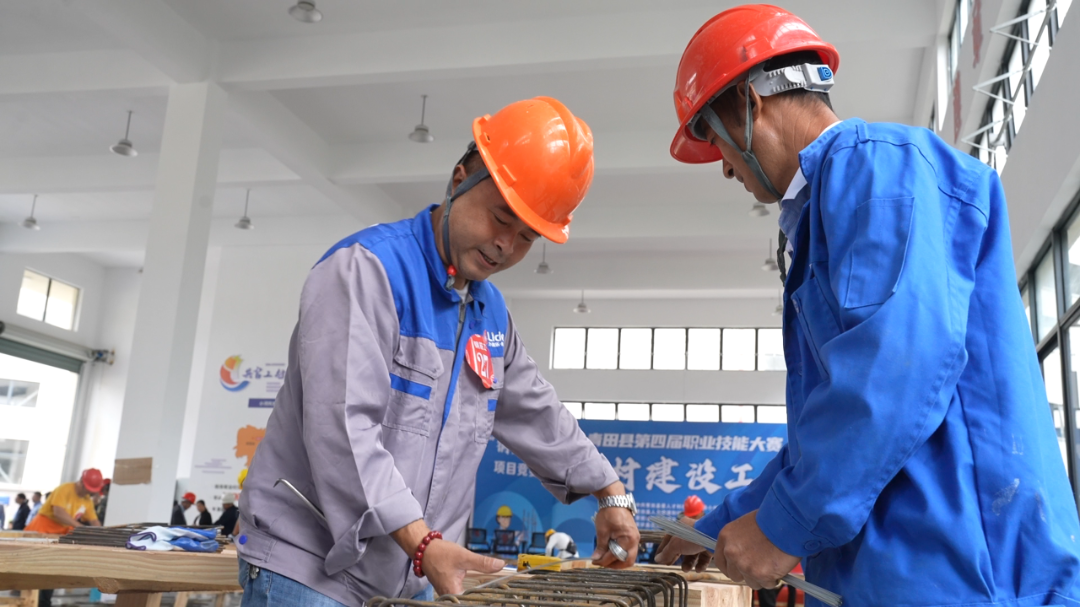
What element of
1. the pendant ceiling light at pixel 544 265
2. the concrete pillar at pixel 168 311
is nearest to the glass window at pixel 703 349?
the pendant ceiling light at pixel 544 265

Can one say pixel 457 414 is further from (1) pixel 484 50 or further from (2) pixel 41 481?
(2) pixel 41 481

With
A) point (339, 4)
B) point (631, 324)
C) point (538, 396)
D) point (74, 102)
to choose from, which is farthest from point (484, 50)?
point (631, 324)

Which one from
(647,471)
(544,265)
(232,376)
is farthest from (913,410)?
(232,376)

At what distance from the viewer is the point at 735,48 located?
1500mm

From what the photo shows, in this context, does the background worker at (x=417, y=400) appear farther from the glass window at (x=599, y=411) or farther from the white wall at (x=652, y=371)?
the glass window at (x=599, y=411)

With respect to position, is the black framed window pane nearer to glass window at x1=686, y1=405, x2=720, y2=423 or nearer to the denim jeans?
the denim jeans

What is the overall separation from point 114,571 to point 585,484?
1230 mm

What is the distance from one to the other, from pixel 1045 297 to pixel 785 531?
17.3 ft

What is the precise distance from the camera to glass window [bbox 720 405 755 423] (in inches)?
643

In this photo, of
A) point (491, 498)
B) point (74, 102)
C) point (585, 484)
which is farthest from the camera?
point (491, 498)

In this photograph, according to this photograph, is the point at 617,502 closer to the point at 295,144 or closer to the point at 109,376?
the point at 295,144

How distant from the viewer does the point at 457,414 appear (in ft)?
6.11

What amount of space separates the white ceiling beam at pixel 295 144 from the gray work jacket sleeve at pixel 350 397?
7.77m

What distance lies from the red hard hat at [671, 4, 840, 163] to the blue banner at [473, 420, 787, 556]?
12.0 metres
